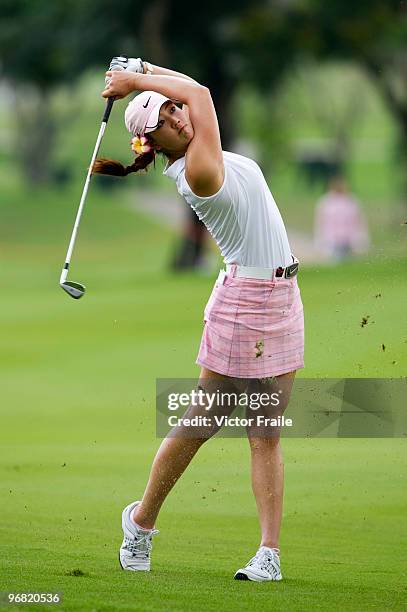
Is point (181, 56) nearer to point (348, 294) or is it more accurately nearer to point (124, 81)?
point (348, 294)

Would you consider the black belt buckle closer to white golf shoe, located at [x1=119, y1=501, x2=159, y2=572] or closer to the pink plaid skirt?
the pink plaid skirt

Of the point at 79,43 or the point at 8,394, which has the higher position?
the point at 79,43

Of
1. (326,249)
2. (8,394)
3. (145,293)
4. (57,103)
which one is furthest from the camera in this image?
(57,103)

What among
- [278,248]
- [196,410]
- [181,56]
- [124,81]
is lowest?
[196,410]

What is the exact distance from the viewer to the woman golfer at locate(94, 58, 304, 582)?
18.0ft

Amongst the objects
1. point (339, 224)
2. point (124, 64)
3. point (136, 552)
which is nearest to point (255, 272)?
point (124, 64)

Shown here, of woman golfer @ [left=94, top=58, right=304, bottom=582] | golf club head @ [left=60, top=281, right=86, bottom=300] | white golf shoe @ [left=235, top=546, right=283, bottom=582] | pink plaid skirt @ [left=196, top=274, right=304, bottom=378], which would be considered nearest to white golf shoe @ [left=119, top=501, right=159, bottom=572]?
woman golfer @ [left=94, top=58, right=304, bottom=582]

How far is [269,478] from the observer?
5766mm

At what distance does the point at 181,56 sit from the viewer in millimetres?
30516

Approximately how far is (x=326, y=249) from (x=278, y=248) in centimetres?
2341

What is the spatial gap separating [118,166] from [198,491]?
2.43 metres

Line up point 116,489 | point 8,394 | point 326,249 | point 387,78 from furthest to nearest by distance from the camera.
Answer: point 387,78
point 326,249
point 8,394
point 116,489

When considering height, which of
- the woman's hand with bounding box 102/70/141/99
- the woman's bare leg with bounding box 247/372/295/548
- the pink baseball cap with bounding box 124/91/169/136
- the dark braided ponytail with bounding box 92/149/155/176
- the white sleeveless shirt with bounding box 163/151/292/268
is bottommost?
the woman's bare leg with bounding box 247/372/295/548

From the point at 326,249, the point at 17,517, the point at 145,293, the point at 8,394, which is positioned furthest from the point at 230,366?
the point at 326,249
